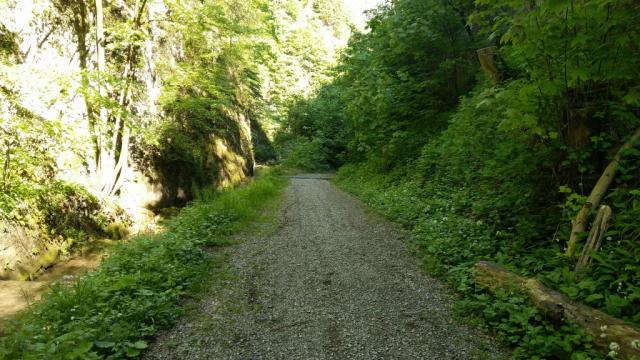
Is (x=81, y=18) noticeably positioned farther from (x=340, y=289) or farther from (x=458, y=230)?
(x=458, y=230)

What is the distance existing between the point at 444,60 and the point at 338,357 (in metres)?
10.7

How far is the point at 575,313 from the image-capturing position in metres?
3.41

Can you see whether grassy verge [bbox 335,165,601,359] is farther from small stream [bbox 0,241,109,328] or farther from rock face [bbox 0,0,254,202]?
rock face [bbox 0,0,254,202]

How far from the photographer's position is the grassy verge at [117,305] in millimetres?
3357

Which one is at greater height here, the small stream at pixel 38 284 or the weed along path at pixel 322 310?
the small stream at pixel 38 284

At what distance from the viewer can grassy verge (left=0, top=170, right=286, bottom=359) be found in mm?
3357

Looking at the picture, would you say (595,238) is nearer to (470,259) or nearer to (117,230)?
(470,259)

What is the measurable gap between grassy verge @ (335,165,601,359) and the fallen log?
79mm

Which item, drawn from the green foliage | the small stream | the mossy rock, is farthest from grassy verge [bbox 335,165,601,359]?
the mossy rock

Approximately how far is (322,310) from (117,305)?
2308mm

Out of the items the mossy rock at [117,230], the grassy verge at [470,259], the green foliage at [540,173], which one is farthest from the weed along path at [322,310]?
the mossy rock at [117,230]

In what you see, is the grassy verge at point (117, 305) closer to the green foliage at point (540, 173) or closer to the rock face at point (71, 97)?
the rock face at point (71, 97)

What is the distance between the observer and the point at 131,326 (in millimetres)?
3840

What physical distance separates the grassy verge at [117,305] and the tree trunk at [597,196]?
4729 mm
